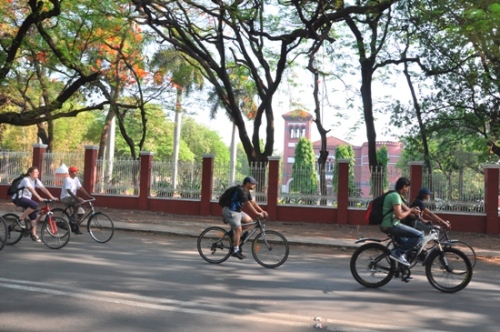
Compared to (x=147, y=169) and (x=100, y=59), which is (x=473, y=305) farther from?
(x=100, y=59)

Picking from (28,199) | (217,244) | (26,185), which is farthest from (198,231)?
(217,244)

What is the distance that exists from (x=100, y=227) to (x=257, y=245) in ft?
14.9

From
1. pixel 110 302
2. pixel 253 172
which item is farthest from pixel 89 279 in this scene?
pixel 253 172

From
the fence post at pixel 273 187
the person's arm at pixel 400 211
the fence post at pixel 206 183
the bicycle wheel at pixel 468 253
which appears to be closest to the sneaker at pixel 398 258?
the person's arm at pixel 400 211

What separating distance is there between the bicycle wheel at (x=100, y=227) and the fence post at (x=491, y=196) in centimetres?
1233

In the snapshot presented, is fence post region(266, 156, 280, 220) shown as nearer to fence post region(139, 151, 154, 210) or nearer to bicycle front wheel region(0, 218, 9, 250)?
fence post region(139, 151, 154, 210)

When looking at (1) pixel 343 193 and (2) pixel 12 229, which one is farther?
(1) pixel 343 193

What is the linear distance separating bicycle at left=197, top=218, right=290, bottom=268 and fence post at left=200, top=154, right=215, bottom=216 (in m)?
11.1

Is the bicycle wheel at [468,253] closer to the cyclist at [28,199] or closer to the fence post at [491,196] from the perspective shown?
the fence post at [491,196]

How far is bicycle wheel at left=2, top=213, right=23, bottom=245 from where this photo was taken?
34.9ft

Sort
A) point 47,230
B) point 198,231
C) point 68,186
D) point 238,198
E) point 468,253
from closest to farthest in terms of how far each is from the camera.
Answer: point 238,198 → point 47,230 → point 68,186 → point 468,253 → point 198,231

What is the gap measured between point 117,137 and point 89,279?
50.1 meters

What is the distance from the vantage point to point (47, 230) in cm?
1097

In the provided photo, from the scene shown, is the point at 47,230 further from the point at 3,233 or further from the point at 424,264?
the point at 424,264
